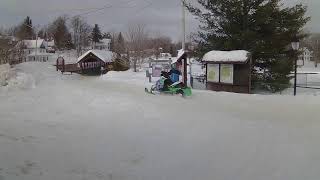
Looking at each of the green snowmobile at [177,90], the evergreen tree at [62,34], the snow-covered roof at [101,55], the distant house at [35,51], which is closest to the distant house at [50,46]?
the distant house at [35,51]

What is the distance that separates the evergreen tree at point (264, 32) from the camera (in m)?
25.8

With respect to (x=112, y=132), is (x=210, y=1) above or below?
above

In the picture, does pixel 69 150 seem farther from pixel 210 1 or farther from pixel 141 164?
pixel 210 1

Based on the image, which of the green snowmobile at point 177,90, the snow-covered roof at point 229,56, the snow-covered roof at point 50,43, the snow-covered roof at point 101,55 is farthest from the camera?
the snow-covered roof at point 50,43

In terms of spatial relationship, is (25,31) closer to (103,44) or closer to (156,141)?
(103,44)

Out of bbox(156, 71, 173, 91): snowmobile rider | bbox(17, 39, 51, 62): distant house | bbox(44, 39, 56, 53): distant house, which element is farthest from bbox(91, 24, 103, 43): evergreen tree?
bbox(156, 71, 173, 91): snowmobile rider

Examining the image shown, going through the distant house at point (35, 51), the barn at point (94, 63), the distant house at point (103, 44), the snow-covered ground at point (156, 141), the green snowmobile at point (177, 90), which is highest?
the distant house at point (103, 44)

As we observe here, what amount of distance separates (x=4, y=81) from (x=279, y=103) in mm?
16742

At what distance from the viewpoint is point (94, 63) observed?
4862cm

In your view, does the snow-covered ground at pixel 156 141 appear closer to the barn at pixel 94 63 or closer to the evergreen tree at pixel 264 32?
the evergreen tree at pixel 264 32

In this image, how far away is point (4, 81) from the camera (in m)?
25.8

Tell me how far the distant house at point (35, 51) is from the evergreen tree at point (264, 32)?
61.2 metres

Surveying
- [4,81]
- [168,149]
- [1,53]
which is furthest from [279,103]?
[1,53]

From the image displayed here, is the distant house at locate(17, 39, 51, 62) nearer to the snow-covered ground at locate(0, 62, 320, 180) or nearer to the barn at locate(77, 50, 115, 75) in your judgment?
the barn at locate(77, 50, 115, 75)
